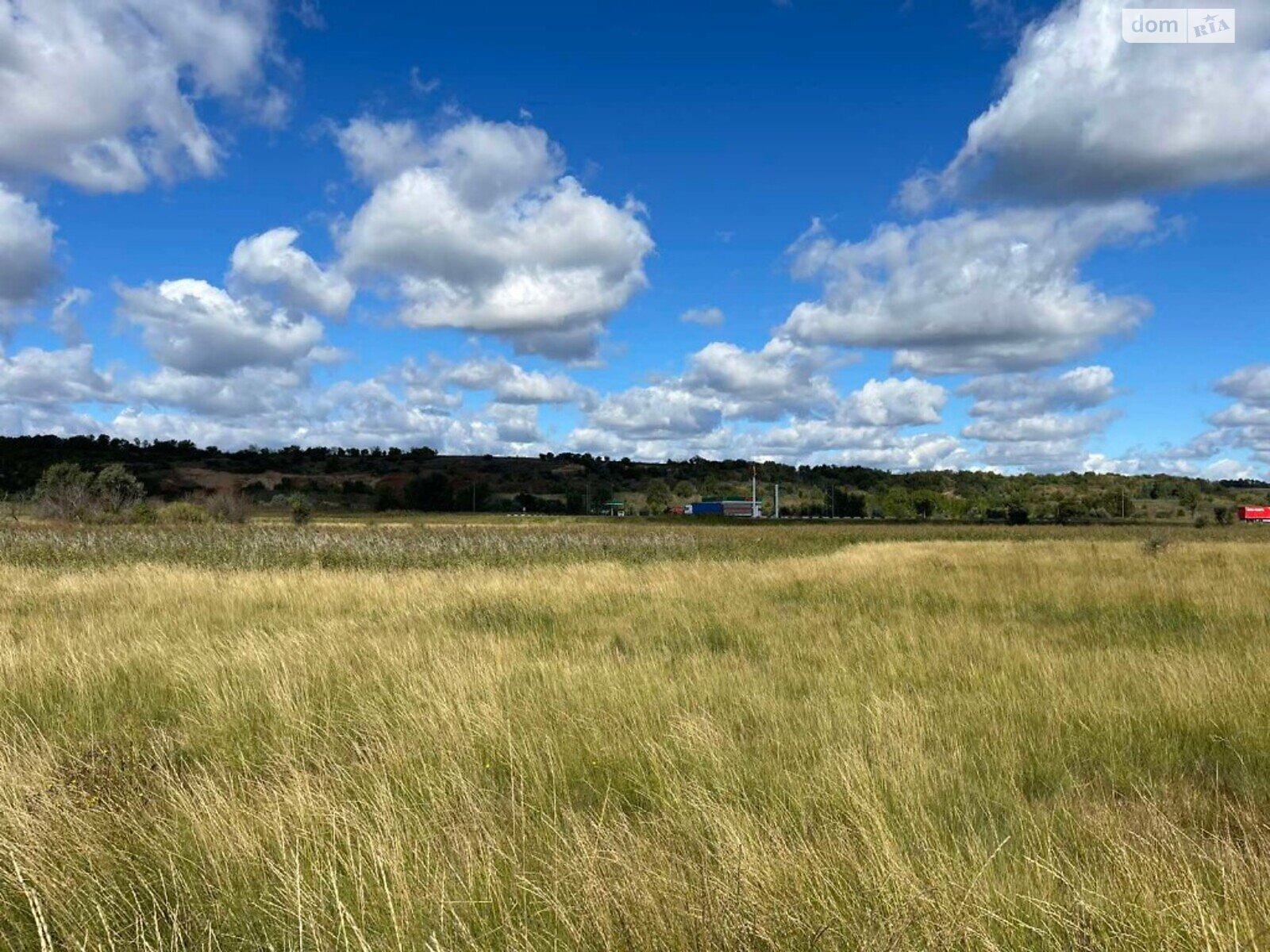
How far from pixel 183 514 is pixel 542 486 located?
105045 mm

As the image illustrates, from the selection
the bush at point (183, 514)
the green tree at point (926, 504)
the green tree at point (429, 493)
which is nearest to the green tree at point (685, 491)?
the green tree at point (926, 504)

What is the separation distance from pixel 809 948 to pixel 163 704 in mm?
5786

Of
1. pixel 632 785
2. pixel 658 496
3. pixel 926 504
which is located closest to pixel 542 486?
pixel 658 496

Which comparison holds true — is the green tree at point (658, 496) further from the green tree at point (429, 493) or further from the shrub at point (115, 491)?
the shrub at point (115, 491)

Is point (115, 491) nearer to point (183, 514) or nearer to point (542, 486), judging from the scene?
point (183, 514)

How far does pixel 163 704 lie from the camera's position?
6.14m

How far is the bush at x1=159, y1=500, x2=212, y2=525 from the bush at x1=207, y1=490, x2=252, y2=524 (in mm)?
613

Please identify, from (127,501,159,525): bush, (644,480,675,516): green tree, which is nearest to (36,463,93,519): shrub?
(127,501,159,525): bush

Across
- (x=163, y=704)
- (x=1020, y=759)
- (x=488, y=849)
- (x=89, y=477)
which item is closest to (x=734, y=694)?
(x=1020, y=759)

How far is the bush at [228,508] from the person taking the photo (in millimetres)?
50844

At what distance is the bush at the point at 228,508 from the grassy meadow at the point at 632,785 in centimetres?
4464

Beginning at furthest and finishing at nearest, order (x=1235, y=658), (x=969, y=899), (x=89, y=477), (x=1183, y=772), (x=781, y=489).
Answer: (x=781, y=489) → (x=89, y=477) → (x=1235, y=658) → (x=1183, y=772) → (x=969, y=899)

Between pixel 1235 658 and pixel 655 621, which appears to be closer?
pixel 1235 658

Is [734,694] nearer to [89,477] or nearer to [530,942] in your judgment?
[530,942]
